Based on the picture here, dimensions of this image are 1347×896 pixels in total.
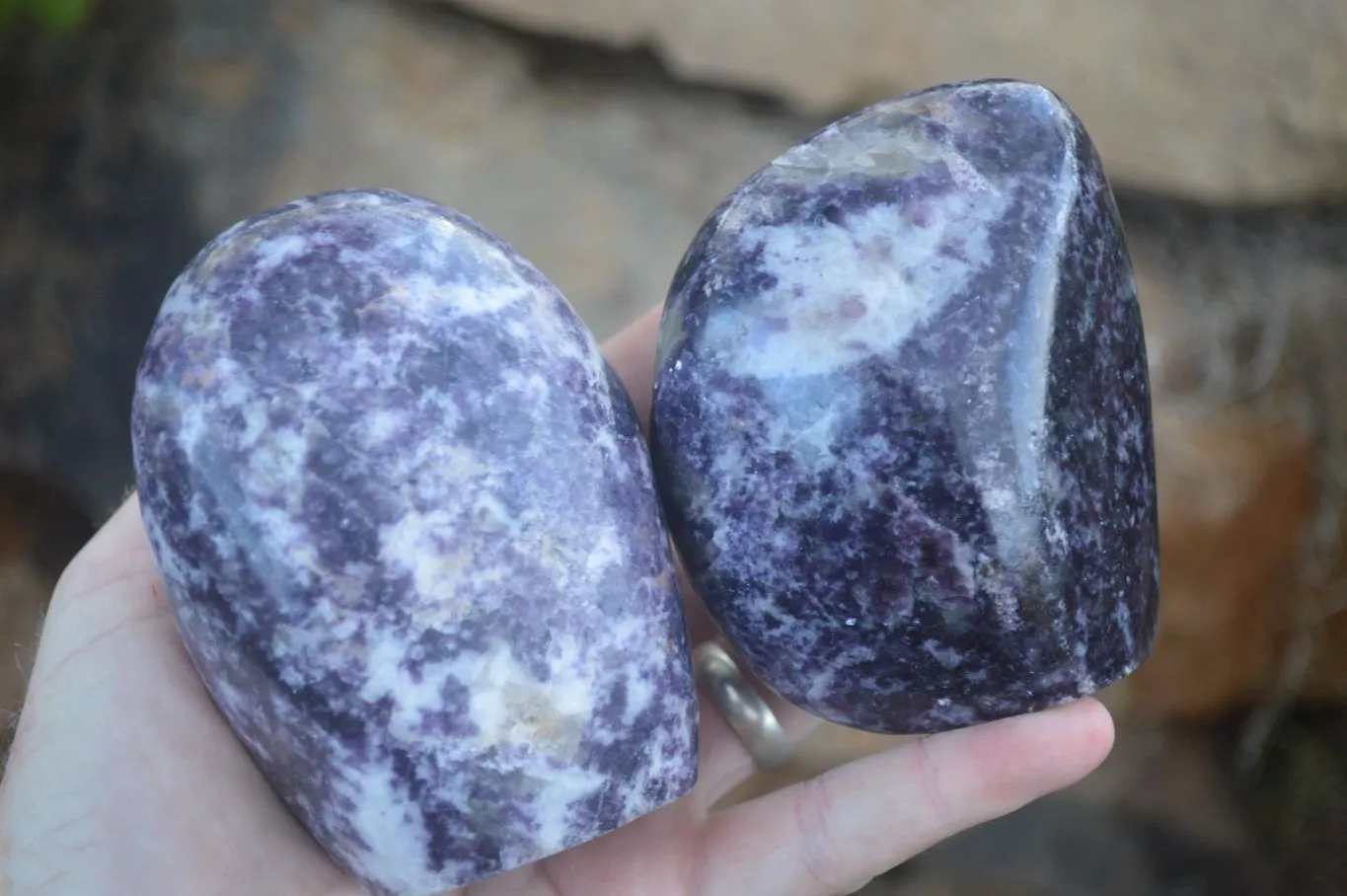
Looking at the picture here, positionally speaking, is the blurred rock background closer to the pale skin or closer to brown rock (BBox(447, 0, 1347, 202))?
brown rock (BBox(447, 0, 1347, 202))

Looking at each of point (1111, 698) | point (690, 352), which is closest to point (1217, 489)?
point (1111, 698)

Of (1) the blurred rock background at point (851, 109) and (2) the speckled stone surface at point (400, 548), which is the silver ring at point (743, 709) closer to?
(2) the speckled stone surface at point (400, 548)

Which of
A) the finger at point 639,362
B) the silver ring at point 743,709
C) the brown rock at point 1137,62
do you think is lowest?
the silver ring at point 743,709

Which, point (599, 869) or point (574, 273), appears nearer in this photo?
point (599, 869)

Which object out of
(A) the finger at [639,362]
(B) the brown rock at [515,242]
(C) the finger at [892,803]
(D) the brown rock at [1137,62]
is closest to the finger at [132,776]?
(C) the finger at [892,803]

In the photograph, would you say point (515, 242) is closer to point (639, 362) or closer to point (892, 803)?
point (639, 362)

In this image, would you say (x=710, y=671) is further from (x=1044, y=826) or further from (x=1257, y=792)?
(x=1257, y=792)

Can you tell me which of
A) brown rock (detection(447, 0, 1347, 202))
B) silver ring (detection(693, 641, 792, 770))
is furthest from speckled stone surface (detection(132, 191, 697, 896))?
brown rock (detection(447, 0, 1347, 202))
